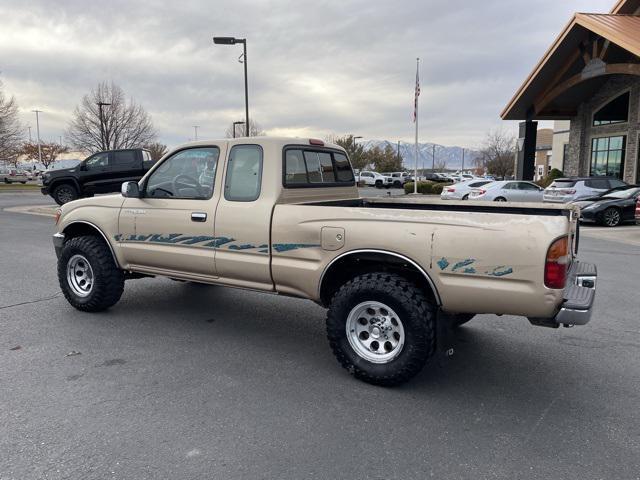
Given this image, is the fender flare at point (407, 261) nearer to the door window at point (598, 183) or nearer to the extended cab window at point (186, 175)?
the extended cab window at point (186, 175)

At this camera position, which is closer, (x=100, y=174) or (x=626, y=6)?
(x=100, y=174)

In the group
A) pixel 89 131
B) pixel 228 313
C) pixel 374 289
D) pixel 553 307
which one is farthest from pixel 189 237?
pixel 89 131

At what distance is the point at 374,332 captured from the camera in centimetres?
394

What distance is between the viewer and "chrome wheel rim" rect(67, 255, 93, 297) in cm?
561

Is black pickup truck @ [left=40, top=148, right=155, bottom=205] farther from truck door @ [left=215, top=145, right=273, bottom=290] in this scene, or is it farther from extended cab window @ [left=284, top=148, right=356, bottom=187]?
truck door @ [left=215, top=145, right=273, bottom=290]

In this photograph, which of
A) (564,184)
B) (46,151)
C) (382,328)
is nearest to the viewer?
(382,328)

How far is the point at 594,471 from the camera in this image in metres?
2.75

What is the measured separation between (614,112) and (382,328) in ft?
88.6

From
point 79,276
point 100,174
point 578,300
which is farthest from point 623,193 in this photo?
point 100,174

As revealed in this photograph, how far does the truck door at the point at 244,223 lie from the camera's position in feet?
14.4

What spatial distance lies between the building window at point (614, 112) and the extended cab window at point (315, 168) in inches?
961

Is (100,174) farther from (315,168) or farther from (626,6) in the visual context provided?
(626,6)

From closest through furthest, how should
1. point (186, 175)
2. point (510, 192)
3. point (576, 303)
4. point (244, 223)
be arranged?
1. point (576, 303)
2. point (244, 223)
3. point (186, 175)
4. point (510, 192)

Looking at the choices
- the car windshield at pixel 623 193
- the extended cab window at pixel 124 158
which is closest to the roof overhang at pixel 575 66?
the car windshield at pixel 623 193
